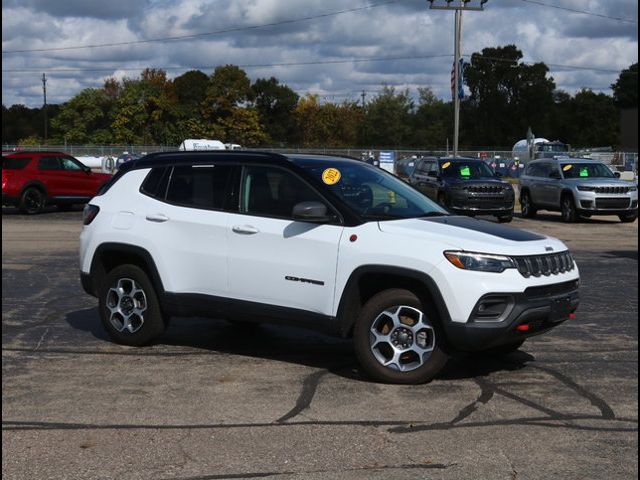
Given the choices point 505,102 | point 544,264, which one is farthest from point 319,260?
point 505,102

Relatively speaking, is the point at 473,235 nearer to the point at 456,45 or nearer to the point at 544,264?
the point at 544,264

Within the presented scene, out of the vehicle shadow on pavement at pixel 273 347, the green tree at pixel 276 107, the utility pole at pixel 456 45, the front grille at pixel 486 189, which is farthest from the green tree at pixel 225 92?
the vehicle shadow on pavement at pixel 273 347

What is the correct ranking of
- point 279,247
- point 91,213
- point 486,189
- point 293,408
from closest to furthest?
point 293,408 → point 279,247 → point 91,213 → point 486,189

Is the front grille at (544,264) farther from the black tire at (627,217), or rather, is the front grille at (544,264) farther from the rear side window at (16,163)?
the rear side window at (16,163)

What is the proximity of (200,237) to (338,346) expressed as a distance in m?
1.65

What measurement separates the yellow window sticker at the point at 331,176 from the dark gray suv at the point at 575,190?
728 inches

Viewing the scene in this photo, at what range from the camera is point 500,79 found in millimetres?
109062

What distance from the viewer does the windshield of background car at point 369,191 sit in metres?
7.73

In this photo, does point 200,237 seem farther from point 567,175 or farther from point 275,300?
point 567,175

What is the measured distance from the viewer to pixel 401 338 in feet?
23.6

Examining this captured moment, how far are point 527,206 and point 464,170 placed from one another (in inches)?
111

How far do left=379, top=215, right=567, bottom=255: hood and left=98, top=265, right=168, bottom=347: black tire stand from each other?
2353 mm

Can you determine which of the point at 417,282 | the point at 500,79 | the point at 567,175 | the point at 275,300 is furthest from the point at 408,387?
the point at 500,79

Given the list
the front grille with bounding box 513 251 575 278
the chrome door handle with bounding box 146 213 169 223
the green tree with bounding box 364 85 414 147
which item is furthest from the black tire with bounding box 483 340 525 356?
the green tree with bounding box 364 85 414 147
